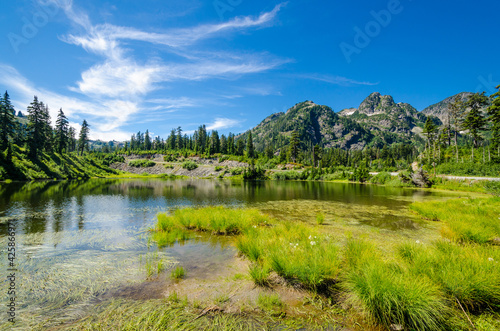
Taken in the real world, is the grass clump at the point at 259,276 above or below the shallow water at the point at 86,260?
above

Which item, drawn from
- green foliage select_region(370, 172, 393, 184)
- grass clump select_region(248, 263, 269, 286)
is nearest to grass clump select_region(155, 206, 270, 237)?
grass clump select_region(248, 263, 269, 286)

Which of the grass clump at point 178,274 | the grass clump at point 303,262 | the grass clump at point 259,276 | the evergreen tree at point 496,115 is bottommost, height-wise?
the grass clump at point 178,274

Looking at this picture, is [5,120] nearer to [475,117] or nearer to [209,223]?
[209,223]

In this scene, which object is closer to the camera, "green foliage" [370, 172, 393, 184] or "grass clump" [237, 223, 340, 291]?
"grass clump" [237, 223, 340, 291]

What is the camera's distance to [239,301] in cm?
621

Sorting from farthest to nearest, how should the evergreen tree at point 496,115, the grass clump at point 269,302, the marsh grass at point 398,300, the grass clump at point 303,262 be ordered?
the evergreen tree at point 496,115, the grass clump at point 303,262, the grass clump at point 269,302, the marsh grass at point 398,300

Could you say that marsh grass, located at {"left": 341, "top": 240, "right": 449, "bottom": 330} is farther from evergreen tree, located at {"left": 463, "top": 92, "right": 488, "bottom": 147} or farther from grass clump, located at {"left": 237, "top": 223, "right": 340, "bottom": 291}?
evergreen tree, located at {"left": 463, "top": 92, "right": 488, "bottom": 147}

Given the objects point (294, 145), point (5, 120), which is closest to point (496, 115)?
point (294, 145)

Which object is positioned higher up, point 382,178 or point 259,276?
point 382,178

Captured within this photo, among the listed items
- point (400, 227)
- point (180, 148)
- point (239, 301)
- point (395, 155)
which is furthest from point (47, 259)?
point (395, 155)

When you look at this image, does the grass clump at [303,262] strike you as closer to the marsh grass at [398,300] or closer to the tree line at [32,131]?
the marsh grass at [398,300]

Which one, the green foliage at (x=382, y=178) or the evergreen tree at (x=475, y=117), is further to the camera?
the green foliage at (x=382, y=178)

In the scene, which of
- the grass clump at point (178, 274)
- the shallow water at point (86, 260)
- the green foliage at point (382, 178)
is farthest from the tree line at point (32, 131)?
the green foliage at point (382, 178)

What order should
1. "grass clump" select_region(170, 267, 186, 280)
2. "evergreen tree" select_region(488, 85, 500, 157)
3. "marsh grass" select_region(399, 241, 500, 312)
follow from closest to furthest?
"marsh grass" select_region(399, 241, 500, 312) → "grass clump" select_region(170, 267, 186, 280) → "evergreen tree" select_region(488, 85, 500, 157)
